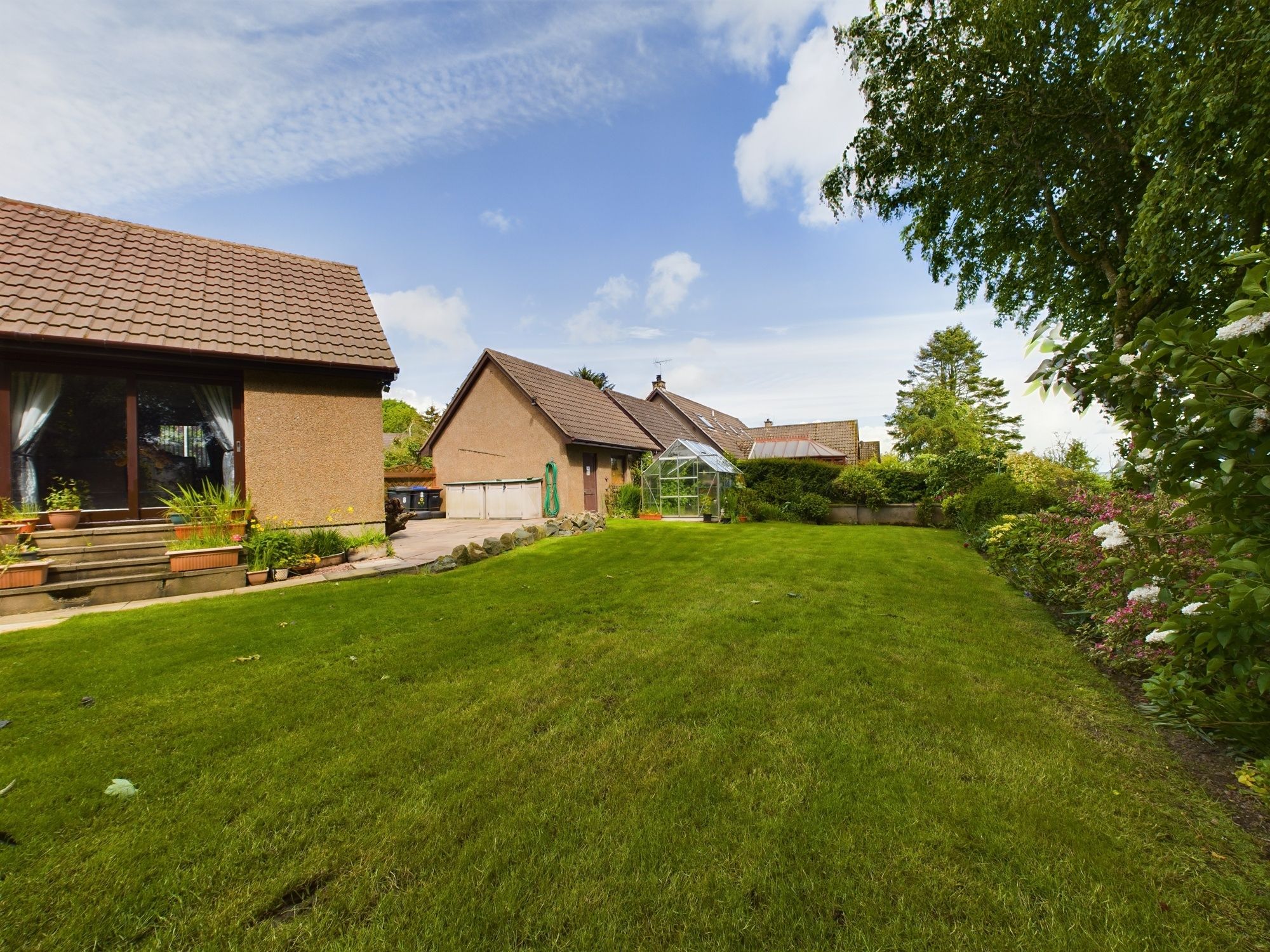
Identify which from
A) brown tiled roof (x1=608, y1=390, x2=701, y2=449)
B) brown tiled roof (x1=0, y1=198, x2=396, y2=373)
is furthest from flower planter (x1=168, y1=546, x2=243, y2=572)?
brown tiled roof (x1=608, y1=390, x2=701, y2=449)

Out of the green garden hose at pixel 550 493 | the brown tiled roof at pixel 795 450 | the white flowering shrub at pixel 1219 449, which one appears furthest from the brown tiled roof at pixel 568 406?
the white flowering shrub at pixel 1219 449

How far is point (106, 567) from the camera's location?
658 centimetres

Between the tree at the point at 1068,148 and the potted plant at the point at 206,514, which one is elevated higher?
the tree at the point at 1068,148

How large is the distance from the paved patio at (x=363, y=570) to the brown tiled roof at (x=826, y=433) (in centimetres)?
2910

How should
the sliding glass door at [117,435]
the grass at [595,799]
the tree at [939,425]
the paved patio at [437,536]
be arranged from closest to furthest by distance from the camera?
the grass at [595,799]
the sliding glass door at [117,435]
the paved patio at [437,536]
the tree at [939,425]

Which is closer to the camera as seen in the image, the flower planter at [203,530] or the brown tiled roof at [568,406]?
the flower planter at [203,530]

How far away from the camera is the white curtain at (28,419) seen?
24.2ft

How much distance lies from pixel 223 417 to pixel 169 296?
2378mm

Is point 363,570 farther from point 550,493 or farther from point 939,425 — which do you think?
point 939,425

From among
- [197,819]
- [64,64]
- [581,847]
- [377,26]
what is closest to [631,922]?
[581,847]

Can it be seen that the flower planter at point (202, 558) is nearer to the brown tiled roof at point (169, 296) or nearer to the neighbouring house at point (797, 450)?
the brown tiled roof at point (169, 296)

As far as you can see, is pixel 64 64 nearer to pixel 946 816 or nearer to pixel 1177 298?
pixel 946 816

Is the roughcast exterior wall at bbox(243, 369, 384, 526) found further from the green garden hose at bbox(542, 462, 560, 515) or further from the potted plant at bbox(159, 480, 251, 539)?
the green garden hose at bbox(542, 462, 560, 515)

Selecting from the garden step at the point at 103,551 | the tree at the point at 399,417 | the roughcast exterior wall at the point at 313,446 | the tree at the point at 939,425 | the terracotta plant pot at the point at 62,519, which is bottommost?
the garden step at the point at 103,551
